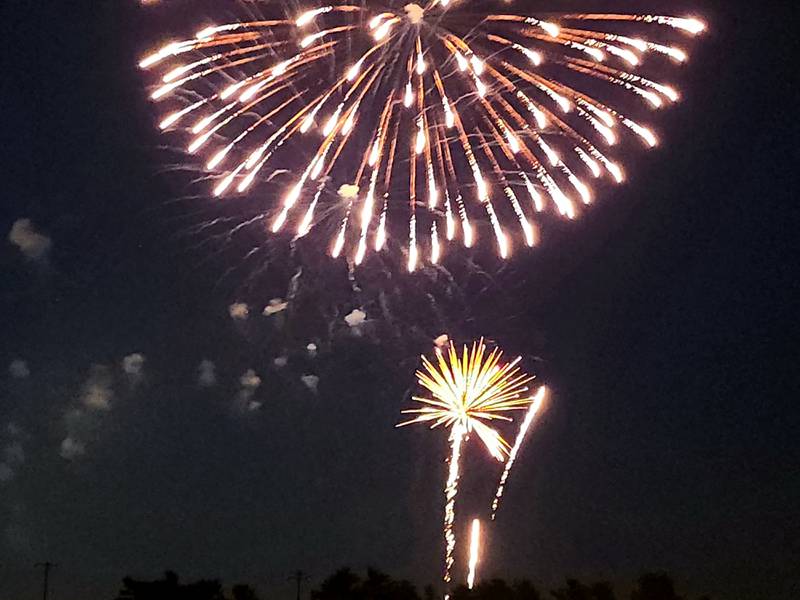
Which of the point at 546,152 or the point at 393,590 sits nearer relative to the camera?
the point at 546,152

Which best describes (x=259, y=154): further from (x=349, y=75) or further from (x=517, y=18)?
(x=517, y=18)

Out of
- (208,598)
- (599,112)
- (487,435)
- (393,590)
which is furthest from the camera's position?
(393,590)

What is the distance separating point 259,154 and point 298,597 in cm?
4138

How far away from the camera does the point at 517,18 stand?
663 inches

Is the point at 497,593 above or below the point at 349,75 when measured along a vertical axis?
below

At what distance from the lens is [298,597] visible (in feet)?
181

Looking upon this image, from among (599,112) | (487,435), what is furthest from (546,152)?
(487,435)

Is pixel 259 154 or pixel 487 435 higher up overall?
pixel 259 154

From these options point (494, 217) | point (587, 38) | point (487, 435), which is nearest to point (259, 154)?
point (494, 217)

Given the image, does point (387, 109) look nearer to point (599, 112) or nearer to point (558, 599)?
point (599, 112)

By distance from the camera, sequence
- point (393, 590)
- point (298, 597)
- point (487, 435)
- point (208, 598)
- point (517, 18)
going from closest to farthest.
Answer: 1. point (517, 18)
2. point (487, 435)
3. point (208, 598)
4. point (393, 590)
5. point (298, 597)

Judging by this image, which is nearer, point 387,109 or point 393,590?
point 387,109

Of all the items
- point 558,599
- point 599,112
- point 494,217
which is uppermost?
point 599,112

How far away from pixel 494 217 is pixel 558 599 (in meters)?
27.2
